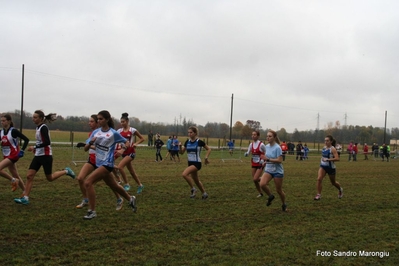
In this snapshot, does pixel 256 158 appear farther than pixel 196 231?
Yes

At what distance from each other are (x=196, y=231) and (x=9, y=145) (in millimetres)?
5162

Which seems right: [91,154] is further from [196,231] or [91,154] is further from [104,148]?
[196,231]

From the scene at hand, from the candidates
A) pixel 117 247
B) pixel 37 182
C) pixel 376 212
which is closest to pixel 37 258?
pixel 117 247

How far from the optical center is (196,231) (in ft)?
22.8

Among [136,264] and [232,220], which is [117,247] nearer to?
[136,264]

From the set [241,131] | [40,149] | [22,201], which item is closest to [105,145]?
[40,149]

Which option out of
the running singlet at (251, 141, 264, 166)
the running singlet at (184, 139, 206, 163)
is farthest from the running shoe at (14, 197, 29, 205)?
the running singlet at (251, 141, 264, 166)

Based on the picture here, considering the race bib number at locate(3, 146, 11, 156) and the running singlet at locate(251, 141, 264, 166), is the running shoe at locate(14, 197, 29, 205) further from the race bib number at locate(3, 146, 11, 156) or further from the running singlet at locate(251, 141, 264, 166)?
the running singlet at locate(251, 141, 264, 166)

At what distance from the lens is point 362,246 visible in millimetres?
Result: 6246

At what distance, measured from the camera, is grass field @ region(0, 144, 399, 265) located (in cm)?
549

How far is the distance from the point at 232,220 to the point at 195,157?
2.87 meters

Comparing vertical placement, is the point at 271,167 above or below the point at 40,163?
above

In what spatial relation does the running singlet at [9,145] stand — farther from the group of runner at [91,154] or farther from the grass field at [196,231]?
the grass field at [196,231]

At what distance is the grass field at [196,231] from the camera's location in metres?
5.49
